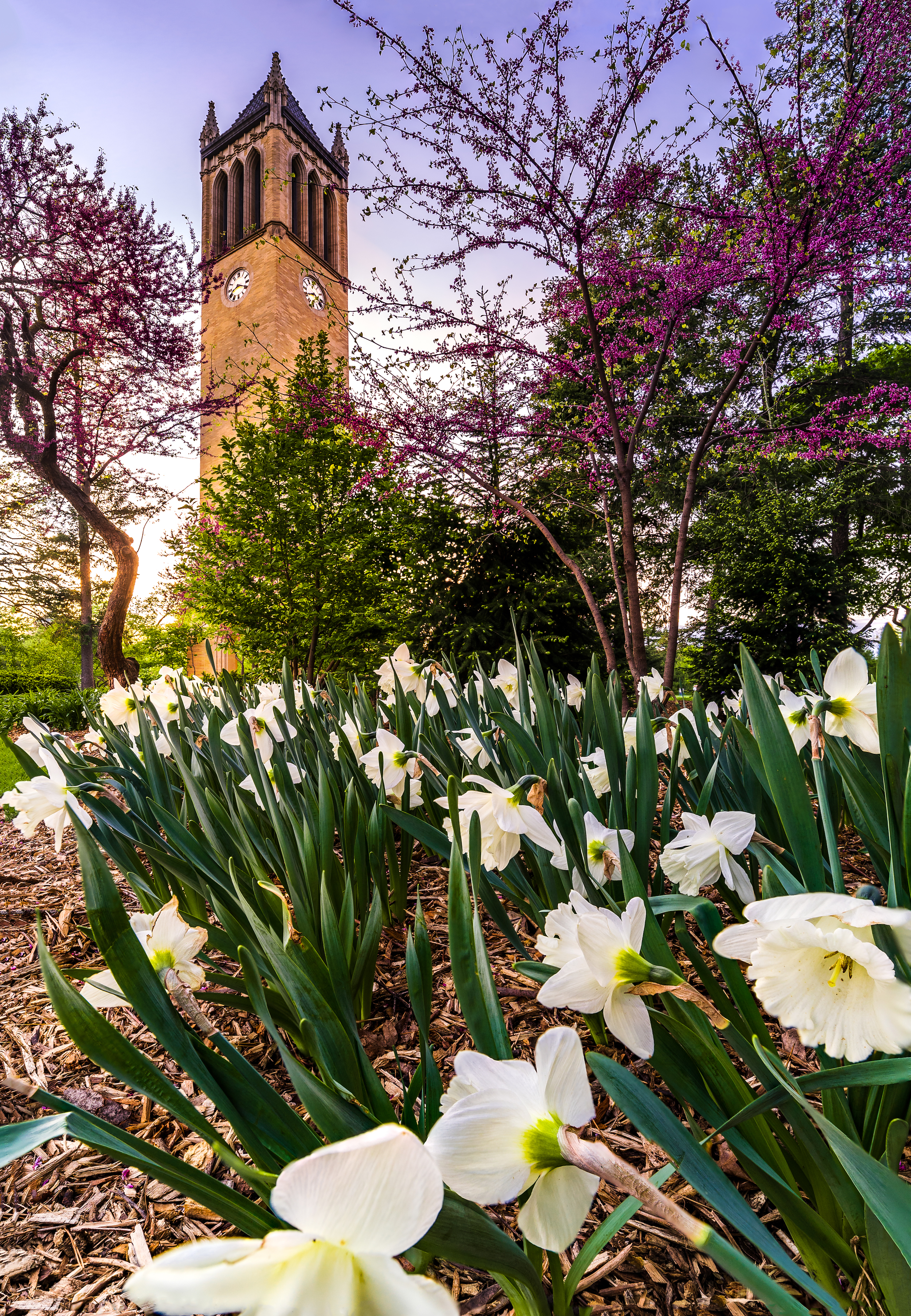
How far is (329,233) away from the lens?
18438 mm

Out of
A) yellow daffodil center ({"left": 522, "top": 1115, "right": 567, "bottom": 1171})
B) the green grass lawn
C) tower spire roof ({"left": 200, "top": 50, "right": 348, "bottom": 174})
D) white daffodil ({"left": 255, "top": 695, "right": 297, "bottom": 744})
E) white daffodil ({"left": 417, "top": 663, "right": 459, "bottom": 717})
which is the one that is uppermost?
tower spire roof ({"left": 200, "top": 50, "right": 348, "bottom": 174})

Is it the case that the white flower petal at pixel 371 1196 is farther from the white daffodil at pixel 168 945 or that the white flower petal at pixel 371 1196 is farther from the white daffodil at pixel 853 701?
the white daffodil at pixel 853 701

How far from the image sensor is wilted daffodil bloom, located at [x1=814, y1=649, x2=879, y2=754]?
3.56 feet

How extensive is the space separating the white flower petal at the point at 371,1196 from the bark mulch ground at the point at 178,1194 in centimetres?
61

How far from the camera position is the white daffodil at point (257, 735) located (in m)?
1.72

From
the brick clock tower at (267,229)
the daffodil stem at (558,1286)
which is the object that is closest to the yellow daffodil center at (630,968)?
the daffodil stem at (558,1286)

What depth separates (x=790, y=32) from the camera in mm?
3945

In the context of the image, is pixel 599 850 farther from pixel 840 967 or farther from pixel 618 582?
pixel 618 582

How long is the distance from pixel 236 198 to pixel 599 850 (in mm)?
23503

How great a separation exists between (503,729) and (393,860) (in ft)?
1.51

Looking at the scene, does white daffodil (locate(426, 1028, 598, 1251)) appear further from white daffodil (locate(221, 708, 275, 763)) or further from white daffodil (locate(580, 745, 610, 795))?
white daffodil (locate(221, 708, 275, 763))

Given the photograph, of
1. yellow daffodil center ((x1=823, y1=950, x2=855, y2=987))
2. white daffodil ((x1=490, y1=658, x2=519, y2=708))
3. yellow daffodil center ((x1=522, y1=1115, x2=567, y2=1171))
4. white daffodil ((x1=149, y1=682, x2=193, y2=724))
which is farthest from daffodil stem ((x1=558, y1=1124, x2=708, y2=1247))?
white daffodil ((x1=149, y1=682, x2=193, y2=724))

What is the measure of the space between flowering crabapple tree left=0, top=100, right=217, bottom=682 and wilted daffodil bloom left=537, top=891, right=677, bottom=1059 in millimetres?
7221

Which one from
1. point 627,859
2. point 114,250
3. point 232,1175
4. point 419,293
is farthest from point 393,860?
point 114,250
